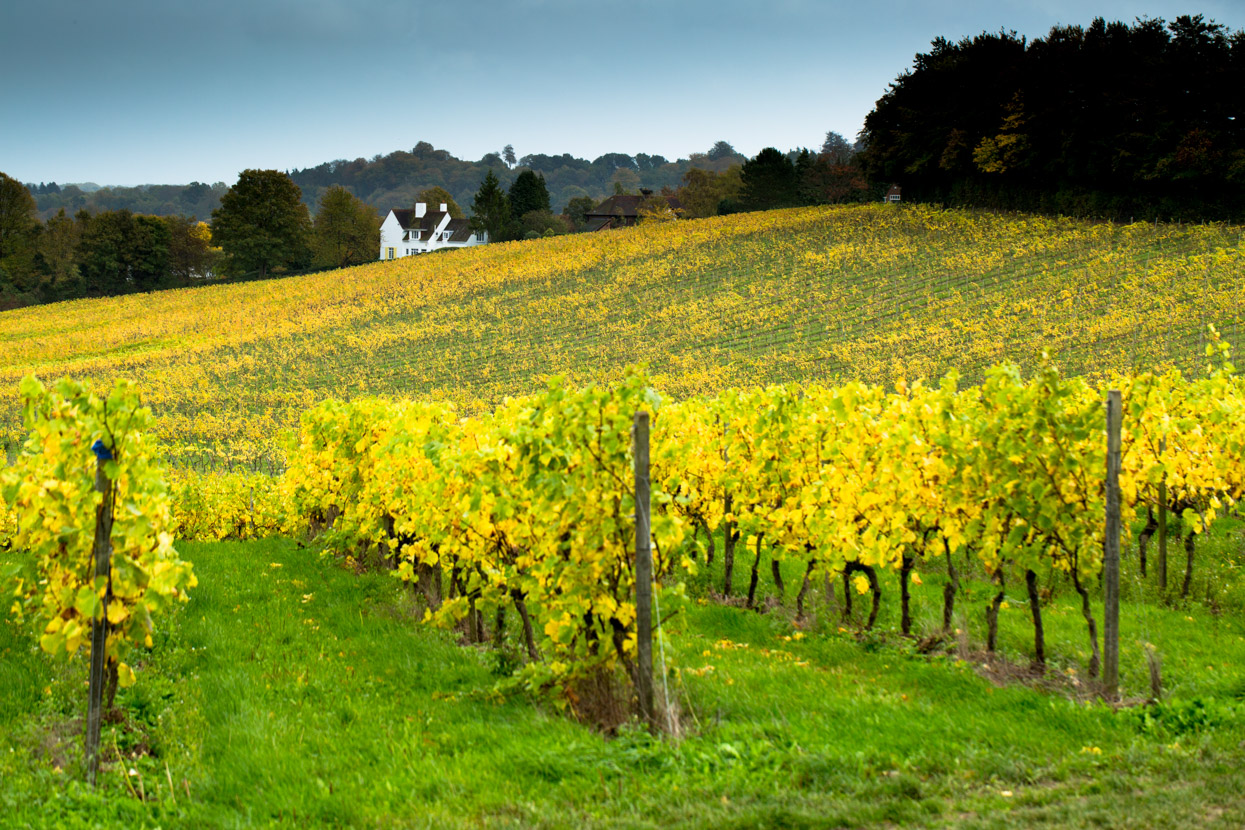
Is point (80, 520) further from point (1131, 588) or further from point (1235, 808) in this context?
point (1131, 588)

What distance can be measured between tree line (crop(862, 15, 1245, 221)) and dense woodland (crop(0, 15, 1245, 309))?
0.27 feet

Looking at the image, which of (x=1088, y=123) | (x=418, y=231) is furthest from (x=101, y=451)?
(x=418, y=231)

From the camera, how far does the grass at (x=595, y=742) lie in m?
4.99

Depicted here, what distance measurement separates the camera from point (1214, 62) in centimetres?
4200

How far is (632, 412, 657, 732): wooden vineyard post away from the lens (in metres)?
5.95

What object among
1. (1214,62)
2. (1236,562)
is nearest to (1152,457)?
(1236,562)

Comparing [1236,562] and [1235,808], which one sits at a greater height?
[1235,808]

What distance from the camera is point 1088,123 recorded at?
45125 millimetres

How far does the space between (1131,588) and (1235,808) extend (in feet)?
24.9

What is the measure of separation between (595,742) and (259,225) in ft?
277

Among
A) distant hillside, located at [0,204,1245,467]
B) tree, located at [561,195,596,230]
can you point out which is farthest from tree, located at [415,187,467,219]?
distant hillside, located at [0,204,1245,467]

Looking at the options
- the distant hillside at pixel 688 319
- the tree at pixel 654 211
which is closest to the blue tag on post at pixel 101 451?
the distant hillside at pixel 688 319

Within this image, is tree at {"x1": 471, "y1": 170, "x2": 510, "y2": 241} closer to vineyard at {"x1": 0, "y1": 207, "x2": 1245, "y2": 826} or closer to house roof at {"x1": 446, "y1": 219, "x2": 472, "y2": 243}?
house roof at {"x1": 446, "y1": 219, "x2": 472, "y2": 243}

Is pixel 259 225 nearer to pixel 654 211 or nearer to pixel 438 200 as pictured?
pixel 438 200
